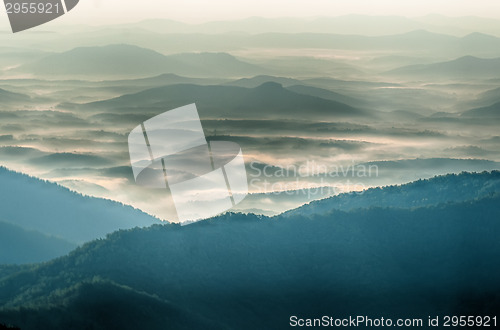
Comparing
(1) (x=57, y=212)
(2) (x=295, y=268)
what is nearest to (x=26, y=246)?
(1) (x=57, y=212)

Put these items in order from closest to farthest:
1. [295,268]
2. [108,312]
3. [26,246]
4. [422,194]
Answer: [108,312], [295,268], [422,194], [26,246]

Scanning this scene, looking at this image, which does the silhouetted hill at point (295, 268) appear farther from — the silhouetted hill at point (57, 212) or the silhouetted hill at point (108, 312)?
the silhouetted hill at point (57, 212)

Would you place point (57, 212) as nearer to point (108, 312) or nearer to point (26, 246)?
point (26, 246)

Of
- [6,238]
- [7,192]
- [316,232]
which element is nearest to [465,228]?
[316,232]

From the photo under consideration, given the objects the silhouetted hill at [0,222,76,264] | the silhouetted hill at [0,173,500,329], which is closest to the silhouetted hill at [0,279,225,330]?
the silhouetted hill at [0,173,500,329]

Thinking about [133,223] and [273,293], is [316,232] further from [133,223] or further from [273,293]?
[133,223]

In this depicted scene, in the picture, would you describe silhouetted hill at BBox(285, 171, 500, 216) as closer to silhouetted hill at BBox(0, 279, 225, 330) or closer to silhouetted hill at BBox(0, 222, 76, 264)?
silhouetted hill at BBox(0, 279, 225, 330)
